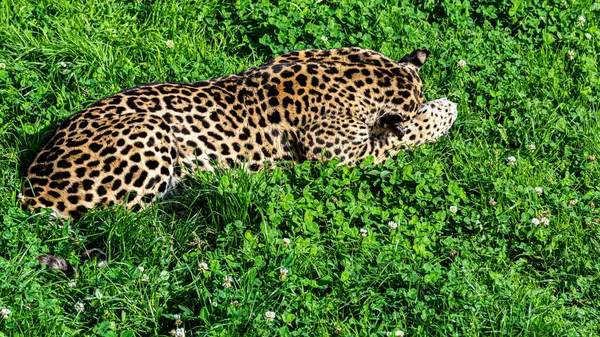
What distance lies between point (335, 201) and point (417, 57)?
1.88 metres

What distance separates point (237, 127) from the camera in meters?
7.98

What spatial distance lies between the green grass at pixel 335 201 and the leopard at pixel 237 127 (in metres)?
0.23

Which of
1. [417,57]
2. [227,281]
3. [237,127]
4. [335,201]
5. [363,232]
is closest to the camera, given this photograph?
[227,281]

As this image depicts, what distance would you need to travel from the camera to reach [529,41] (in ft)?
32.2

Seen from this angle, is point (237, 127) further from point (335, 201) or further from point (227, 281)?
point (227, 281)

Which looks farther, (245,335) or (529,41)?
(529,41)

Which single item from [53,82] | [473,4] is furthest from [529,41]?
[53,82]

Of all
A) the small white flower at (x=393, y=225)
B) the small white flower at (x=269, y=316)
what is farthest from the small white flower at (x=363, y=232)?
the small white flower at (x=269, y=316)

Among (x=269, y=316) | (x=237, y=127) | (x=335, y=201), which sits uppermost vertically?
(x=237, y=127)

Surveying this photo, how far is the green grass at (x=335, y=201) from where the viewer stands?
654 cm

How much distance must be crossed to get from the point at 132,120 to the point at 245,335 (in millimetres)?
2199

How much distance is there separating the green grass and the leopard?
8.9 inches

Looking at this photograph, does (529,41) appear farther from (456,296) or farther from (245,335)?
(245,335)

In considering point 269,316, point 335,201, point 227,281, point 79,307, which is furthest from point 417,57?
point 79,307
